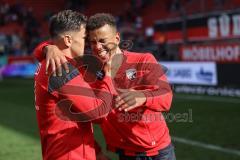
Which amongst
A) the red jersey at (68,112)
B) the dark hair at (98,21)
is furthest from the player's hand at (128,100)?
the dark hair at (98,21)

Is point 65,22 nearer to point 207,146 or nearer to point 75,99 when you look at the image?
point 75,99

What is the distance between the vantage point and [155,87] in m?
3.13

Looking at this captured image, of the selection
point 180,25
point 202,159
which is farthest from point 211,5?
point 202,159

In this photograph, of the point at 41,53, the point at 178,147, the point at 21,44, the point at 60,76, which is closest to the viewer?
the point at 60,76

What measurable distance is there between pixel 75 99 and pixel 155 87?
0.64m

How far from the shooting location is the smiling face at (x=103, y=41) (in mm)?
3070

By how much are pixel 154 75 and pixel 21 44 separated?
77.1 feet

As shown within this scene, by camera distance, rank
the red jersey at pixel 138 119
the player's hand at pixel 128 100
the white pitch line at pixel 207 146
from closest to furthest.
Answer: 1. the player's hand at pixel 128 100
2. the red jersey at pixel 138 119
3. the white pitch line at pixel 207 146

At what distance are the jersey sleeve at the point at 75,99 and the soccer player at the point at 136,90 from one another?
12.2 inches

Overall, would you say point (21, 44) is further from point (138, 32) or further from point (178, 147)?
point (178, 147)

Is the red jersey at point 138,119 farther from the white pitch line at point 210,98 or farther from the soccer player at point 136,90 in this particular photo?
the white pitch line at point 210,98

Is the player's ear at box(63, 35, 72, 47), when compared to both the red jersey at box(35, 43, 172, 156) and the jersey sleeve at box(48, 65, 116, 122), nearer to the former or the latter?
the jersey sleeve at box(48, 65, 116, 122)

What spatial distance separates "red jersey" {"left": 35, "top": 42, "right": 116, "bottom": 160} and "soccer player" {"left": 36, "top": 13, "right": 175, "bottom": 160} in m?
0.30

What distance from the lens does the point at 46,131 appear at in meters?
2.87
